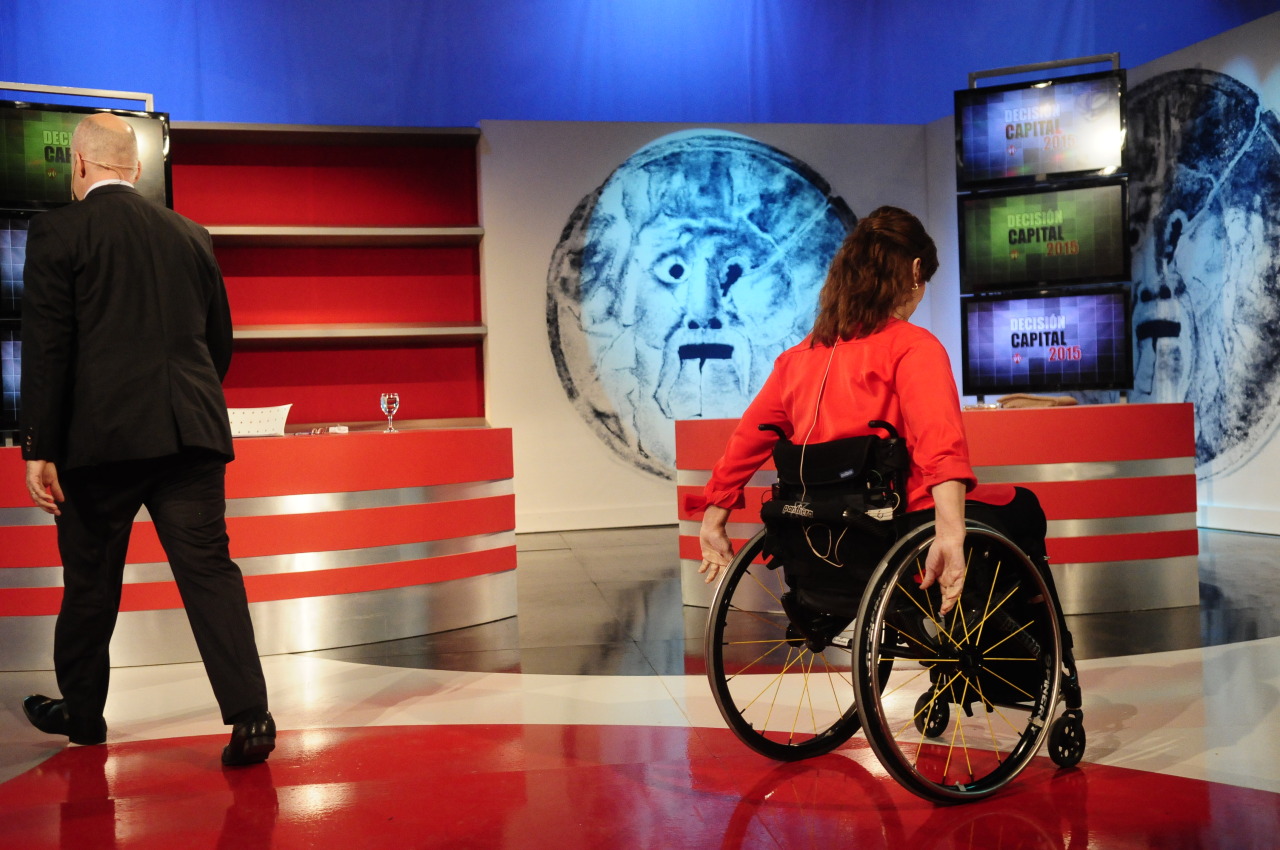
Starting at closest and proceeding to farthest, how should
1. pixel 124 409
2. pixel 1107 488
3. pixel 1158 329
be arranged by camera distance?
pixel 124 409 → pixel 1107 488 → pixel 1158 329

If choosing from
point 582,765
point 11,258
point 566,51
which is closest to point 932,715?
point 582,765

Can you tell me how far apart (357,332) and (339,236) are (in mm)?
599

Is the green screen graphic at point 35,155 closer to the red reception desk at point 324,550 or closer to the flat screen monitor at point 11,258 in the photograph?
the flat screen monitor at point 11,258

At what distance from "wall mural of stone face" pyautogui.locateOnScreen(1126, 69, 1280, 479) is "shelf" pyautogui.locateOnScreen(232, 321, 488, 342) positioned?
13.7 feet

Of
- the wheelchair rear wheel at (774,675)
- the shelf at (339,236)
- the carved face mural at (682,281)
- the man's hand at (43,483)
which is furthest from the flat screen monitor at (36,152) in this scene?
the wheelchair rear wheel at (774,675)

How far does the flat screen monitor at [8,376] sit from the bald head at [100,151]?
2.79 metres

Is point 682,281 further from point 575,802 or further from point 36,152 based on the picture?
point 575,802

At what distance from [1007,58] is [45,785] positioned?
7574 millimetres

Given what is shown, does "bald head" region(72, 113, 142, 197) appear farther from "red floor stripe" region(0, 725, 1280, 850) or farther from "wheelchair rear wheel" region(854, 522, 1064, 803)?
"wheelchair rear wheel" region(854, 522, 1064, 803)

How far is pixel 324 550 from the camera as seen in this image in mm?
3842

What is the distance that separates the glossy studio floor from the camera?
6.57 ft

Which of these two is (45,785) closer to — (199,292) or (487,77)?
(199,292)

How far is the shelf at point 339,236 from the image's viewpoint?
681 centimetres

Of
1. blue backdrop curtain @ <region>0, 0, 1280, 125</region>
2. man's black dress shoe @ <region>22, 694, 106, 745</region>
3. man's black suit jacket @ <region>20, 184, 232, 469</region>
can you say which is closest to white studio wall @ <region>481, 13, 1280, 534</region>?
blue backdrop curtain @ <region>0, 0, 1280, 125</region>
